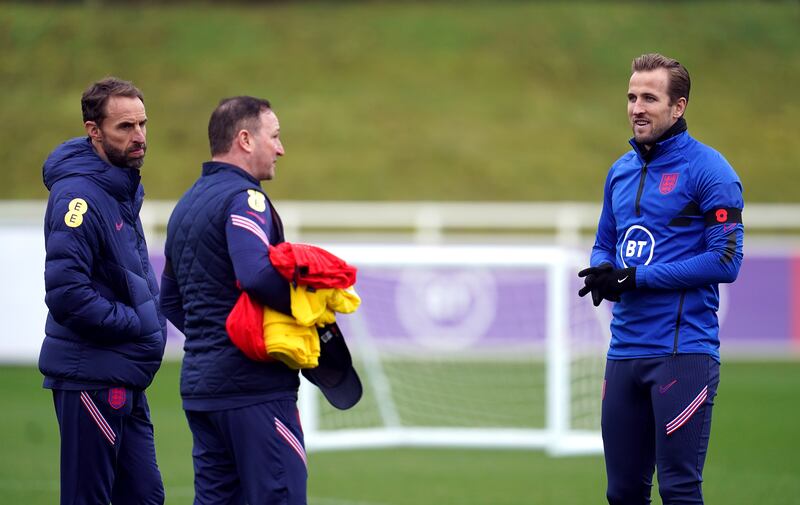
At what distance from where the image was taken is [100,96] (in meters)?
4.67

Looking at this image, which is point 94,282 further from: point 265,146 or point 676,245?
point 676,245

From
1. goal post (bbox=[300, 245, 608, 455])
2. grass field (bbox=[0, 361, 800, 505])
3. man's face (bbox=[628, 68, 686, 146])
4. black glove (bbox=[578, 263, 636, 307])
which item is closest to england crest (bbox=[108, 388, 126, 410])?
black glove (bbox=[578, 263, 636, 307])

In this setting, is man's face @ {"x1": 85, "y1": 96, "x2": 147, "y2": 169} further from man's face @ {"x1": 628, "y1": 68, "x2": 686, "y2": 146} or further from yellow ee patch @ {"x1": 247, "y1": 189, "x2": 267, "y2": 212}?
man's face @ {"x1": 628, "y1": 68, "x2": 686, "y2": 146}

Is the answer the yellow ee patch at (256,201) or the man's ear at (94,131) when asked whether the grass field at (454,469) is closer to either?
the man's ear at (94,131)

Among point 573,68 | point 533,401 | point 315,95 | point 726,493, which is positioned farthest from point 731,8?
point 726,493

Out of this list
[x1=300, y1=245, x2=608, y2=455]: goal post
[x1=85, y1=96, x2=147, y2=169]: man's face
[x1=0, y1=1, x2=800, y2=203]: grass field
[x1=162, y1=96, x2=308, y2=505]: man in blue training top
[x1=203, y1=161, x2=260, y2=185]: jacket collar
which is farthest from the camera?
[x1=0, y1=1, x2=800, y2=203]: grass field

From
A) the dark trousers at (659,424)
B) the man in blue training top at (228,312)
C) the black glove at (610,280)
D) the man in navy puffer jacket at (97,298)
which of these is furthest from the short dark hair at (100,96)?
the dark trousers at (659,424)

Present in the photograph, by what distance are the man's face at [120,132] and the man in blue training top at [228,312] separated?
0.44 meters

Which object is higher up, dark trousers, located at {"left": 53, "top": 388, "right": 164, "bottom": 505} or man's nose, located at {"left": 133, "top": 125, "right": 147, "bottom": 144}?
man's nose, located at {"left": 133, "top": 125, "right": 147, "bottom": 144}

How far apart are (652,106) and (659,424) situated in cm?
133

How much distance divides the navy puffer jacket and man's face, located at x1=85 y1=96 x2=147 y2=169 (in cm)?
5

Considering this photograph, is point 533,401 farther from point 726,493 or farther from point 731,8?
point 731,8

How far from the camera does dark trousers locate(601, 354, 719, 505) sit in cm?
457

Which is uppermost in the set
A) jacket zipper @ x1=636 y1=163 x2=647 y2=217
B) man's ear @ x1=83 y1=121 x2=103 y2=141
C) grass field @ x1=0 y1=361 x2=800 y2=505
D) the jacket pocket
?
man's ear @ x1=83 y1=121 x2=103 y2=141
